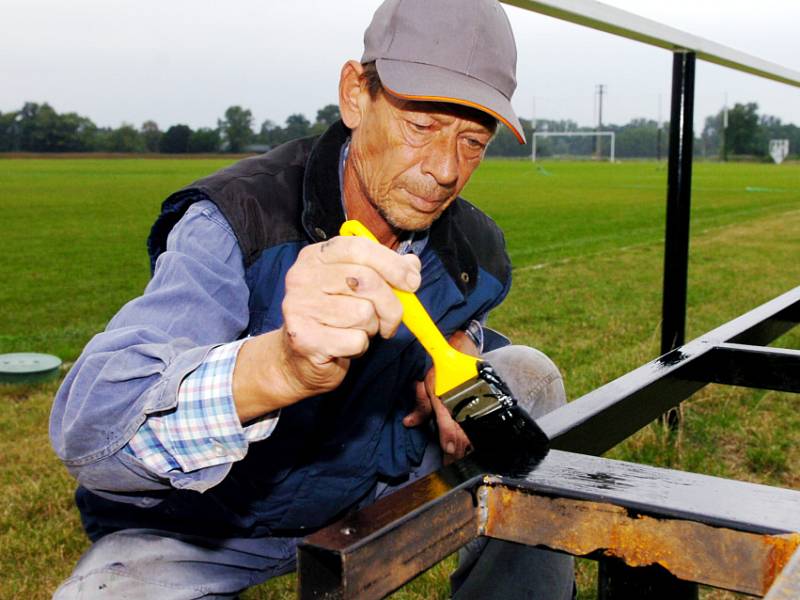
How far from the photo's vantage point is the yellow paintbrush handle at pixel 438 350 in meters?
1.18

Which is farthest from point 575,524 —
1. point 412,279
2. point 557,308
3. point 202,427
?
point 557,308

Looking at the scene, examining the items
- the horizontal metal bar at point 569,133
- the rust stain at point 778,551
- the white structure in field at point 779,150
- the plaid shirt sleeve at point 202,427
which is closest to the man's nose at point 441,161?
the plaid shirt sleeve at point 202,427

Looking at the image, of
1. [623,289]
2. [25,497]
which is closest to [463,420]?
[25,497]

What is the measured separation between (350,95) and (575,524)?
1134 mm

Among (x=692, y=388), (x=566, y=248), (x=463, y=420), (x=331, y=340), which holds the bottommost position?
(x=566, y=248)

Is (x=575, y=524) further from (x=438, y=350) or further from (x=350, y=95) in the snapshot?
(x=350, y=95)

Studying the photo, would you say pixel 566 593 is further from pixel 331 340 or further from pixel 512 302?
pixel 512 302

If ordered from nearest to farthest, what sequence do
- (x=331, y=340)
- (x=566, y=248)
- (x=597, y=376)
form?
(x=331, y=340) → (x=597, y=376) → (x=566, y=248)

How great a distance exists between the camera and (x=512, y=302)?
6.88 meters

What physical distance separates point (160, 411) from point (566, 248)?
10115mm

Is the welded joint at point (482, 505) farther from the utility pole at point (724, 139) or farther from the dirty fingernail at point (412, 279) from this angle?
the utility pole at point (724, 139)

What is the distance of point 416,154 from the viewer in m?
1.77

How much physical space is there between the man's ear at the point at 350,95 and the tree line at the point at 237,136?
49583 mm

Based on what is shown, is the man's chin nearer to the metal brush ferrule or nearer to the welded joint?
the metal brush ferrule
